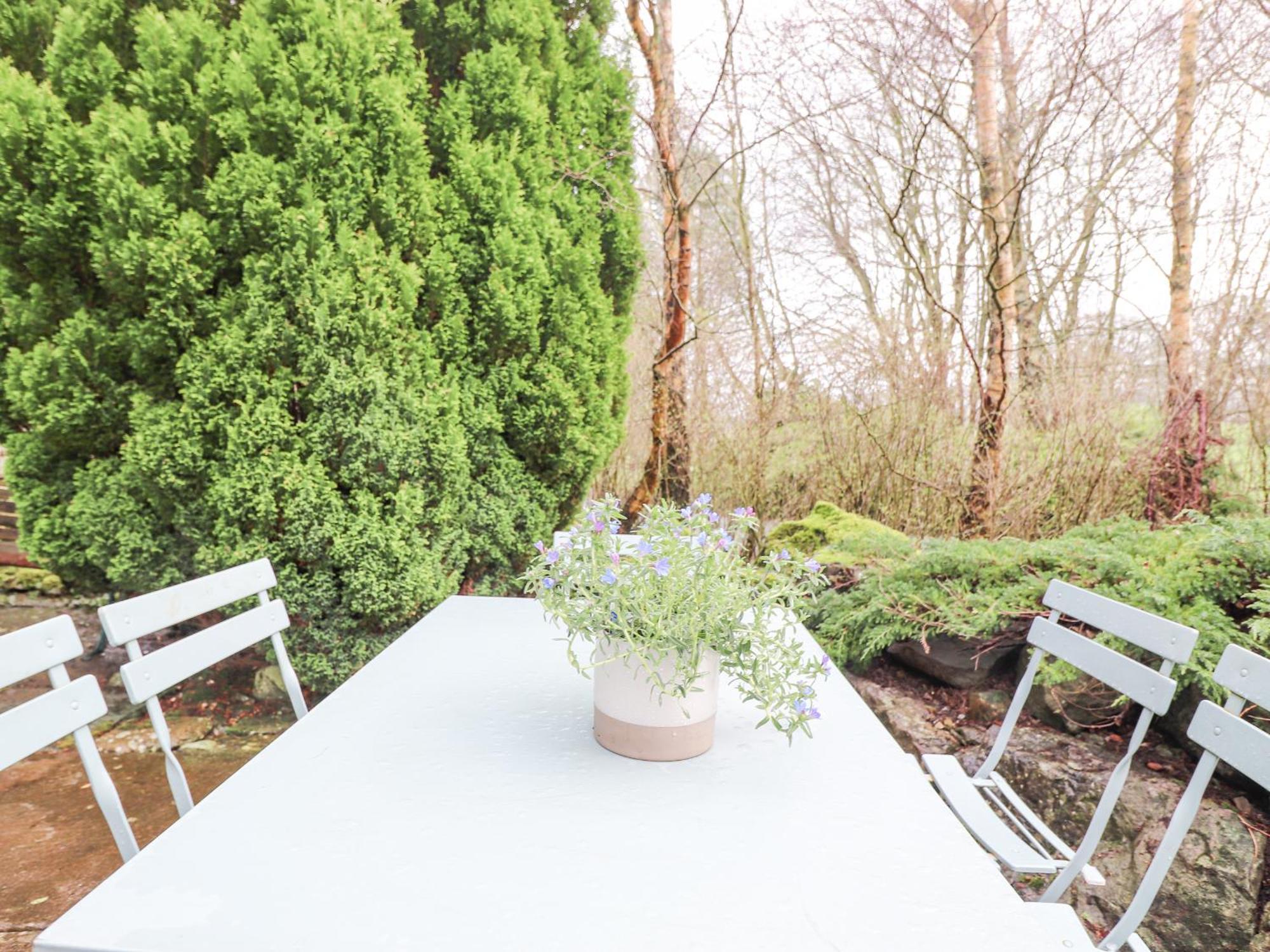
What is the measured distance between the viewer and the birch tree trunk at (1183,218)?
4.44 meters

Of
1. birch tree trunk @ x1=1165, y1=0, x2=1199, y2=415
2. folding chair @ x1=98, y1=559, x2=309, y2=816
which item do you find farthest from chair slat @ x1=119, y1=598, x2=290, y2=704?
birch tree trunk @ x1=1165, y1=0, x2=1199, y2=415

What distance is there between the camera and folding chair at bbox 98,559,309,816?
129 centimetres

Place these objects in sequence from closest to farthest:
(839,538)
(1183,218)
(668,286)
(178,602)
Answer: (178,602), (839,538), (668,286), (1183,218)

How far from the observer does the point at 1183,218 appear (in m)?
4.64

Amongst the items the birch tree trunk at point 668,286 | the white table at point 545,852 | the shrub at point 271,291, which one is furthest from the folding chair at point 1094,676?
the birch tree trunk at point 668,286

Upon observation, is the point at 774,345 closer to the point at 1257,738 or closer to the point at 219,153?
the point at 219,153

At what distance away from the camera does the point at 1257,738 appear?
1103mm

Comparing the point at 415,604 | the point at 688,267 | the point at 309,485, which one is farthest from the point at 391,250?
the point at 688,267

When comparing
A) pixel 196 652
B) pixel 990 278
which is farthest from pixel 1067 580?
pixel 196 652

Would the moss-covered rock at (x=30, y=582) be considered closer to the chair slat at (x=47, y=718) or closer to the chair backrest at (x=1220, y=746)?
the chair slat at (x=47, y=718)

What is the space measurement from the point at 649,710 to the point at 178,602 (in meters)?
1.00

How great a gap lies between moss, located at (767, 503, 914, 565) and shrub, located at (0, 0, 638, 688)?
1.72 meters

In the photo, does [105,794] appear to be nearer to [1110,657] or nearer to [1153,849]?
[1110,657]

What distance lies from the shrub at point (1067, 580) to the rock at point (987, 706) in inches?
9.2
